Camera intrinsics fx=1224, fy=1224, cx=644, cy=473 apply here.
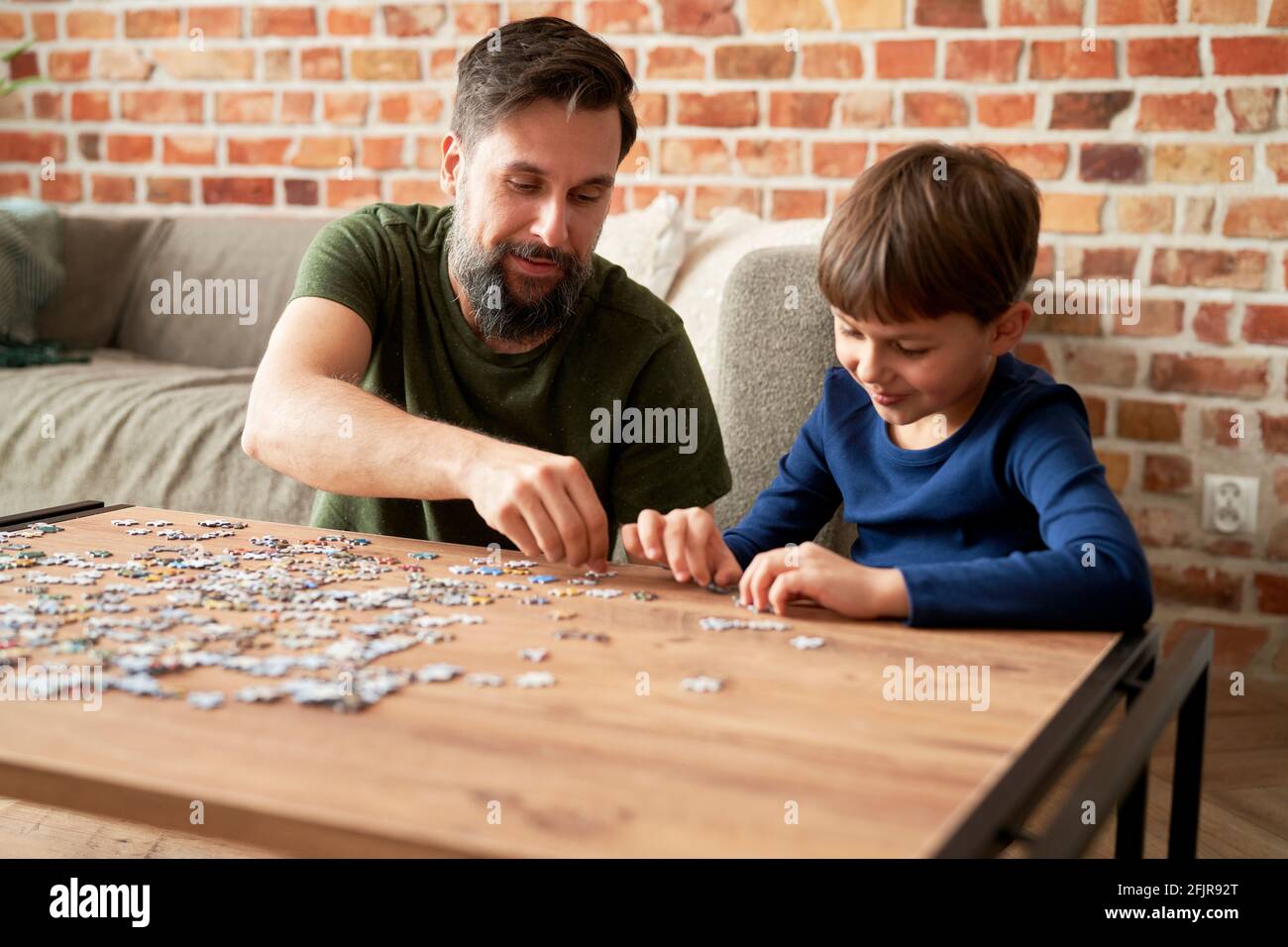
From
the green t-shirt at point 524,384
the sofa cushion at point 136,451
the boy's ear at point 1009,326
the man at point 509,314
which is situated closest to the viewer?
the boy's ear at point 1009,326

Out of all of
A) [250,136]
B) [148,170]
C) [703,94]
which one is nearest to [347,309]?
[703,94]

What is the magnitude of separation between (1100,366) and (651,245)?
107 centimetres

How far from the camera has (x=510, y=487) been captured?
1.19m

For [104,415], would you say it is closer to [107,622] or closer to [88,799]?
[107,622]

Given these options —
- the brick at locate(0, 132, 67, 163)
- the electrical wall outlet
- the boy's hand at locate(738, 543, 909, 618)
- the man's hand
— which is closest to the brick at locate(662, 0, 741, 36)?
the electrical wall outlet

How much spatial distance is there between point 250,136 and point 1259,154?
2794 mm

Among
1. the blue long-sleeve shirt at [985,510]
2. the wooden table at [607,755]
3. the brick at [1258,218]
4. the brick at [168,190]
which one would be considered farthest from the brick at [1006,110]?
the brick at [168,190]

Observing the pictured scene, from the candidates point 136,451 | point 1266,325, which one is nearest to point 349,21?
point 136,451

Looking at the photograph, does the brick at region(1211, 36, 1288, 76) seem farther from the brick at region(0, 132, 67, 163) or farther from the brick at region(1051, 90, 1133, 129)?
the brick at region(0, 132, 67, 163)

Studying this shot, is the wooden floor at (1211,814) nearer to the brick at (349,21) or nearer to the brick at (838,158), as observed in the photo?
the brick at (838,158)

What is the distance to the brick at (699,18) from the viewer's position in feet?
10.3

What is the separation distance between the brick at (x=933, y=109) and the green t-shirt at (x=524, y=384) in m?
1.35

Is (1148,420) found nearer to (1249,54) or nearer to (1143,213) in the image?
(1143,213)

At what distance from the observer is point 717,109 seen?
318cm
